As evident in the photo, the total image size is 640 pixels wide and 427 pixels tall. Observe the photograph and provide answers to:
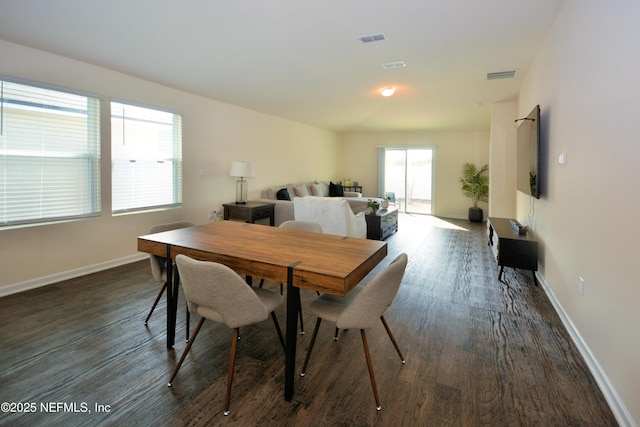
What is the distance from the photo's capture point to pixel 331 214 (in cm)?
457

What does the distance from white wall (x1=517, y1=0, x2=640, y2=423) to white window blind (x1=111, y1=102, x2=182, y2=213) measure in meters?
4.73

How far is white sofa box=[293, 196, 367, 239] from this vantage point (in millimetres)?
4500

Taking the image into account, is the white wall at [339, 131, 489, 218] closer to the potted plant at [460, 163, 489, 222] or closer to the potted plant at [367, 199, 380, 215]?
the potted plant at [460, 163, 489, 222]

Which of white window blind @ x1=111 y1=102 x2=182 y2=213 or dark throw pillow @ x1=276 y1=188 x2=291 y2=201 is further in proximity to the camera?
dark throw pillow @ x1=276 y1=188 x2=291 y2=201

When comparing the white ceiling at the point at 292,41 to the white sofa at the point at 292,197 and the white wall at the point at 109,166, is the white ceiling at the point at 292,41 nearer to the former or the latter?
the white wall at the point at 109,166

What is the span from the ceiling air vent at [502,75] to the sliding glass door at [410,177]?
4.30 metres

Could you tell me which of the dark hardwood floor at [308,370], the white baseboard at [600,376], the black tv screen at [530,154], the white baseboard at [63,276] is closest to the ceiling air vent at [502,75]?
the black tv screen at [530,154]

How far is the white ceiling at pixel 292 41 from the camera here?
279 cm

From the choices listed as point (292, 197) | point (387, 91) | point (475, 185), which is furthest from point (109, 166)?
point (475, 185)

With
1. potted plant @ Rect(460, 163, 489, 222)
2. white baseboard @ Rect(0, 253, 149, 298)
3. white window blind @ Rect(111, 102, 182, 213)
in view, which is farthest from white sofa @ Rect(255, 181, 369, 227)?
potted plant @ Rect(460, 163, 489, 222)

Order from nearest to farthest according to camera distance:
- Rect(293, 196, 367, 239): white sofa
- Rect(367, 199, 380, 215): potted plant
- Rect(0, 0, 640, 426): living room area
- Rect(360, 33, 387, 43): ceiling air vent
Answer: Rect(0, 0, 640, 426): living room area
Rect(360, 33, 387, 43): ceiling air vent
Rect(293, 196, 367, 239): white sofa
Rect(367, 199, 380, 215): potted plant

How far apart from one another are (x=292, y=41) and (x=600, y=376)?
12.6 ft

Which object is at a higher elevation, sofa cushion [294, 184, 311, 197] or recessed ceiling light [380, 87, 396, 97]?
recessed ceiling light [380, 87, 396, 97]

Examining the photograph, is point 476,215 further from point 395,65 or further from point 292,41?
point 292,41
